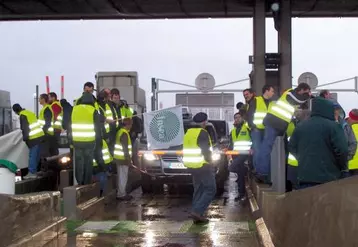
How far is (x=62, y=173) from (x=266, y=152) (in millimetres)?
4414

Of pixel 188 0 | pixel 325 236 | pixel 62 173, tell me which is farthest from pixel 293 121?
pixel 188 0

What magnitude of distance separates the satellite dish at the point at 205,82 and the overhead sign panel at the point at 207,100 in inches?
72.3

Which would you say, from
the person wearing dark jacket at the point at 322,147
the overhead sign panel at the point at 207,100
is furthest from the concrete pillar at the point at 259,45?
the person wearing dark jacket at the point at 322,147

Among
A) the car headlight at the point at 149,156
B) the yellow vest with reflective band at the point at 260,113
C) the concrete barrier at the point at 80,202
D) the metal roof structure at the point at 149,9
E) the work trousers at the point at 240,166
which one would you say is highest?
the metal roof structure at the point at 149,9

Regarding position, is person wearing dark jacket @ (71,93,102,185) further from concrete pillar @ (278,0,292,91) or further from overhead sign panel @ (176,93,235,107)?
overhead sign panel @ (176,93,235,107)

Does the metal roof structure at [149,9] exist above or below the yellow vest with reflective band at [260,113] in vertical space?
above

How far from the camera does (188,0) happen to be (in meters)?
17.5

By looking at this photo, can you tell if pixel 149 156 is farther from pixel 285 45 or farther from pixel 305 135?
pixel 305 135

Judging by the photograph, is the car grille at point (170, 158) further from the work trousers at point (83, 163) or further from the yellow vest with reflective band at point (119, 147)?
the work trousers at point (83, 163)

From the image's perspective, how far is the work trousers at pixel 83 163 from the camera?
10.6 m

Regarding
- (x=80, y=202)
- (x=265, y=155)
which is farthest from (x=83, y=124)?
(x=265, y=155)

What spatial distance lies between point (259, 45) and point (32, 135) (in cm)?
847

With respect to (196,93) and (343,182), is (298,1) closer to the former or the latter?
(196,93)

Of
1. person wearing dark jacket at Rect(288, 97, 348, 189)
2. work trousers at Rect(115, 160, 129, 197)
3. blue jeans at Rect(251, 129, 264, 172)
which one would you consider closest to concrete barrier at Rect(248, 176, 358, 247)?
person wearing dark jacket at Rect(288, 97, 348, 189)
